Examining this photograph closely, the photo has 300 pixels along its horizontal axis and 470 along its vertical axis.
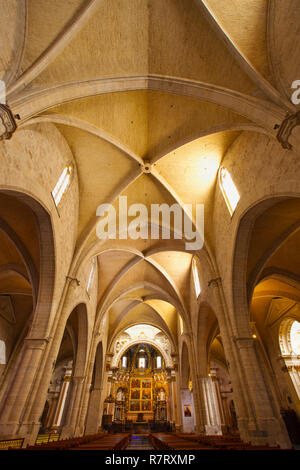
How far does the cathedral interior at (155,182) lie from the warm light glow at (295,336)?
0.37ft

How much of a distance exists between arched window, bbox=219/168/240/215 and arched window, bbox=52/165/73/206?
21.9 feet

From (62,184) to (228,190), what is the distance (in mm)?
6884

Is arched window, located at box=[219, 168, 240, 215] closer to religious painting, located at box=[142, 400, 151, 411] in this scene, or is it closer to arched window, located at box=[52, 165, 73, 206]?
arched window, located at box=[52, 165, 73, 206]

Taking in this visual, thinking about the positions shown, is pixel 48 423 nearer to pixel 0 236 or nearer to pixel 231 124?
pixel 0 236

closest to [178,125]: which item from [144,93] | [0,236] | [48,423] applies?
[144,93]

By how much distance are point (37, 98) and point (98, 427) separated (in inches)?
854

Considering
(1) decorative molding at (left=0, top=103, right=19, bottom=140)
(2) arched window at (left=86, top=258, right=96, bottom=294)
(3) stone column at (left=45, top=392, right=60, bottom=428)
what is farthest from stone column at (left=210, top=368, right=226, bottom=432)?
(1) decorative molding at (left=0, top=103, right=19, bottom=140)

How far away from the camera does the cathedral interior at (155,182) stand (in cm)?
643

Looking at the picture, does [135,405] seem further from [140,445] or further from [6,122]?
[6,122]

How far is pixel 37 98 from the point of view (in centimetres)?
637

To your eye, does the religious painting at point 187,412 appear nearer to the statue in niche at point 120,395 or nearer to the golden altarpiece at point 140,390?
the golden altarpiece at point 140,390

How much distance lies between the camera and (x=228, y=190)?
10297 millimetres

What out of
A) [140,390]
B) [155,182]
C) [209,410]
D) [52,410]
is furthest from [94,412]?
[155,182]

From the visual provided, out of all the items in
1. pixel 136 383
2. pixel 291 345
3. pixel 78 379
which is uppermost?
pixel 136 383
